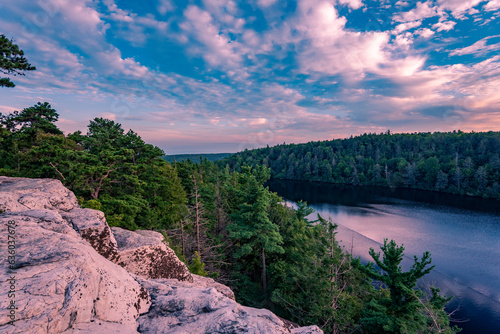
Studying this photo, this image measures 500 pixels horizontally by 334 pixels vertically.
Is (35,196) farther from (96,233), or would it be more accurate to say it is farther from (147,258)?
(147,258)

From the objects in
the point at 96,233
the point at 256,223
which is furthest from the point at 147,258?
the point at 256,223

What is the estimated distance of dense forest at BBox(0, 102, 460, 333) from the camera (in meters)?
13.0

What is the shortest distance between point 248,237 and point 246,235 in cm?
27

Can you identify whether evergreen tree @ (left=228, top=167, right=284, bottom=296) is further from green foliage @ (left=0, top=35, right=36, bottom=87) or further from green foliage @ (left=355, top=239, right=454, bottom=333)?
green foliage @ (left=0, top=35, right=36, bottom=87)

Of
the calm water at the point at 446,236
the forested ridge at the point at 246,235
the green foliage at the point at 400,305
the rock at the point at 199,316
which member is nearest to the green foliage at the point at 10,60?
the forested ridge at the point at 246,235

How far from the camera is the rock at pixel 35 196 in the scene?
6.43 m

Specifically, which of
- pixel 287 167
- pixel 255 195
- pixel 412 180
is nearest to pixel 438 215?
pixel 412 180

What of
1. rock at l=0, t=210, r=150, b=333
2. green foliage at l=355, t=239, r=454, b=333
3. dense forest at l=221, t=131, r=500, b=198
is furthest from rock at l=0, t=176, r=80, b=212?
dense forest at l=221, t=131, r=500, b=198

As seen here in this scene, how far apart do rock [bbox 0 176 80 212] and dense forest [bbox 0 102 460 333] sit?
439 centimetres

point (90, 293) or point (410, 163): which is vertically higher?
point (410, 163)

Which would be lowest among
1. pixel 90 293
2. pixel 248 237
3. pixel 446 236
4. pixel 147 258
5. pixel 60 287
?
pixel 446 236

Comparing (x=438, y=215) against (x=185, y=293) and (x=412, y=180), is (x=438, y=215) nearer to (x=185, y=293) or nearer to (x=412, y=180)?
(x=412, y=180)

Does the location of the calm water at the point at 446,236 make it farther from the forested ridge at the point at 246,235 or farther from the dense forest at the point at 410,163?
the dense forest at the point at 410,163

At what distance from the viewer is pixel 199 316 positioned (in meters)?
4.54
